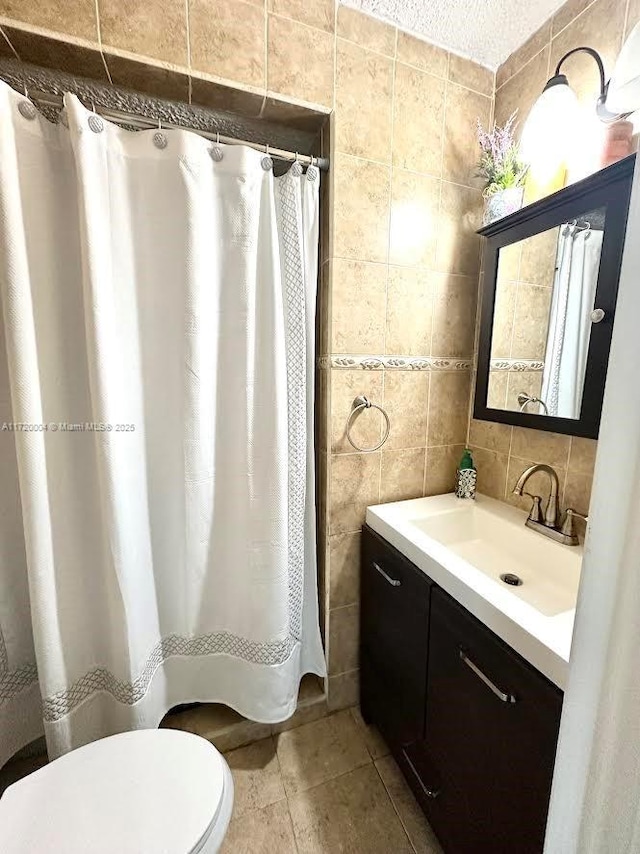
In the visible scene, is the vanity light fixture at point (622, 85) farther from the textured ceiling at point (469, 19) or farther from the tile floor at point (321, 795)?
the tile floor at point (321, 795)

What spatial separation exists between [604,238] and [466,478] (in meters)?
0.84

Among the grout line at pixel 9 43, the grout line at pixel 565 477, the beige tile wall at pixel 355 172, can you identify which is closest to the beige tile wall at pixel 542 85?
the grout line at pixel 565 477

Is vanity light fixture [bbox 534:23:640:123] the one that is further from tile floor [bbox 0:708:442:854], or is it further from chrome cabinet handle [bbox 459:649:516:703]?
tile floor [bbox 0:708:442:854]

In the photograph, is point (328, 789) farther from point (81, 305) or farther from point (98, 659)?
point (81, 305)

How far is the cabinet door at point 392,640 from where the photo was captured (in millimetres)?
965

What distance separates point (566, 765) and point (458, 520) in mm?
784

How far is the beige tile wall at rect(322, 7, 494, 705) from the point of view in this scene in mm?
1092

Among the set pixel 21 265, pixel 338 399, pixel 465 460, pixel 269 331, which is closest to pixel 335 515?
pixel 338 399

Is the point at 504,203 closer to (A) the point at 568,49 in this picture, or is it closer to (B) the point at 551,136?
(B) the point at 551,136

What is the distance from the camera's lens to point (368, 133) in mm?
1097

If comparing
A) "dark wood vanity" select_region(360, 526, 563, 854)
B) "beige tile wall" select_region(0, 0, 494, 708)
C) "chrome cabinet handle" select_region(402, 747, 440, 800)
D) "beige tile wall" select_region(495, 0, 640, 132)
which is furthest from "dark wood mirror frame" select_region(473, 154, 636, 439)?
"chrome cabinet handle" select_region(402, 747, 440, 800)

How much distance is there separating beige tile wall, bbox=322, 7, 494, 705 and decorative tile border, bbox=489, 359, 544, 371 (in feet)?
0.54

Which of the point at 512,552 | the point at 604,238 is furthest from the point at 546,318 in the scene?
the point at 512,552

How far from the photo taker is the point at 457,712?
83cm
